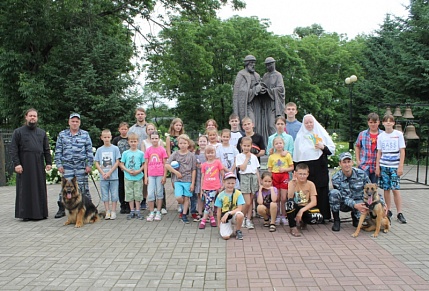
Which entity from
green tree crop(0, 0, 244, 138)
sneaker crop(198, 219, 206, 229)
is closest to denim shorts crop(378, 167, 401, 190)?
sneaker crop(198, 219, 206, 229)

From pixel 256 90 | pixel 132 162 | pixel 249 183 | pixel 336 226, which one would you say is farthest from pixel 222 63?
pixel 336 226

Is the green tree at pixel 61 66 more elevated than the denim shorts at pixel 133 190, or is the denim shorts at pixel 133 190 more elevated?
the green tree at pixel 61 66

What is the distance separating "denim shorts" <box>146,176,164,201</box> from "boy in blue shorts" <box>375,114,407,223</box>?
3.61m

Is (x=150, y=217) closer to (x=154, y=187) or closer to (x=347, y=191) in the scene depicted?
(x=154, y=187)

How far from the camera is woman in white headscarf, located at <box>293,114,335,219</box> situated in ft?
19.8

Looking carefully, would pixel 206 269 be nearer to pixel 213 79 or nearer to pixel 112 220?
pixel 112 220

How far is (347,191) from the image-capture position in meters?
5.86

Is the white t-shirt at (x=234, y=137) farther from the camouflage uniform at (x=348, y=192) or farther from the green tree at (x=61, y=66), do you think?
the green tree at (x=61, y=66)

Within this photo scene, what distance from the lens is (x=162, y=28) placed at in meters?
19.7

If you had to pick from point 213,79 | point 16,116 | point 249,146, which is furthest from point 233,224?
point 213,79

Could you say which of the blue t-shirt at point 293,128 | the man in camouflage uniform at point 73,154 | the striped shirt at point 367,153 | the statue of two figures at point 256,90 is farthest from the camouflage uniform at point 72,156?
the striped shirt at point 367,153

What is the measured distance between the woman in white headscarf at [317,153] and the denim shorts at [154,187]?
2383 mm

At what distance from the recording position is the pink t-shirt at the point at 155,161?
21.5 feet

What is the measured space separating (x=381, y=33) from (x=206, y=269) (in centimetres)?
2430
